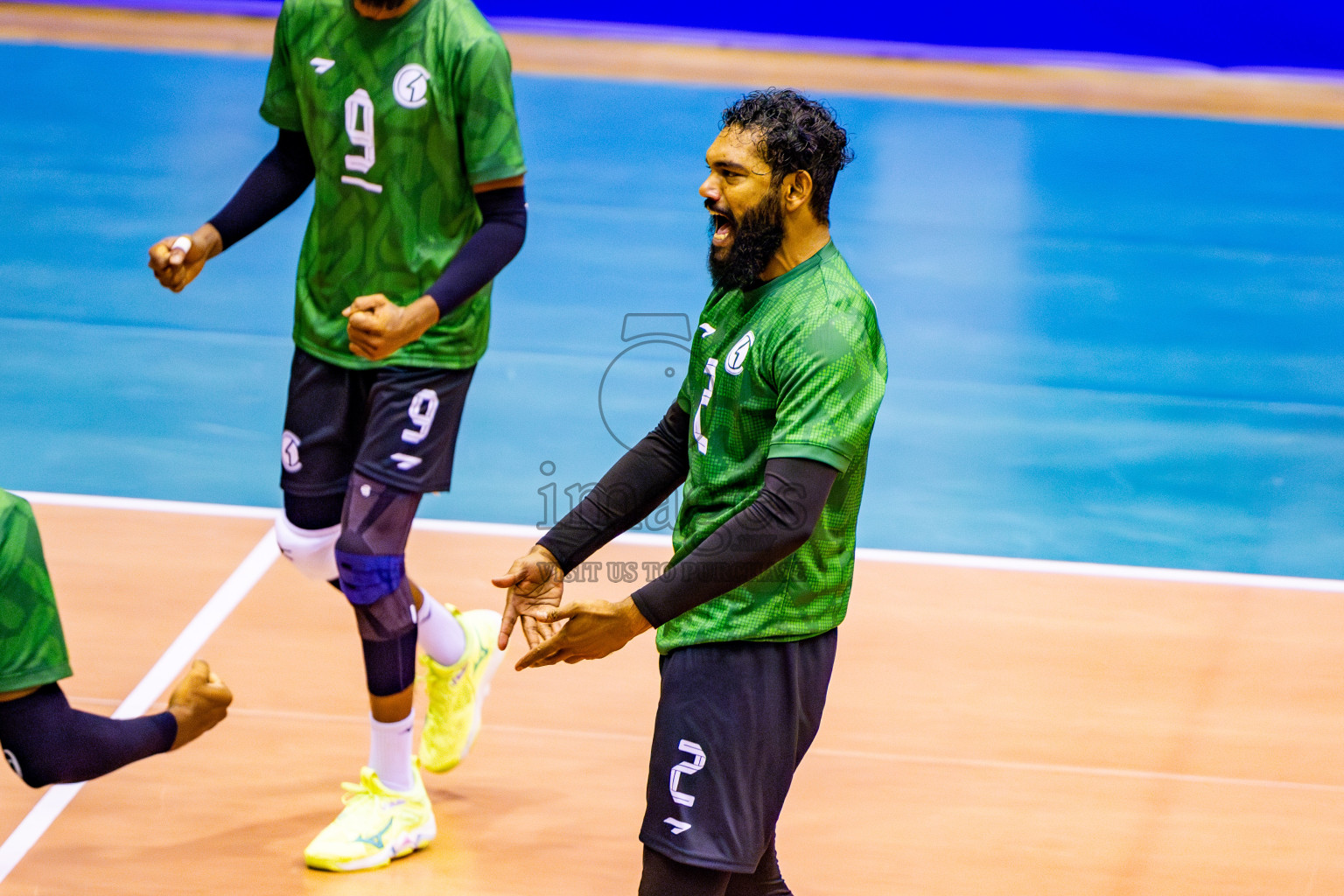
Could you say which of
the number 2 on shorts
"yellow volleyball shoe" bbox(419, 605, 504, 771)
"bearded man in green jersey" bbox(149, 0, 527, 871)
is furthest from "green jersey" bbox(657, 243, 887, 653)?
"yellow volleyball shoe" bbox(419, 605, 504, 771)

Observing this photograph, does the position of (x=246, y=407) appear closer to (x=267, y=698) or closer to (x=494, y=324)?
(x=494, y=324)

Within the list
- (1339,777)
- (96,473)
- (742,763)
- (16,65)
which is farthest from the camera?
(16,65)

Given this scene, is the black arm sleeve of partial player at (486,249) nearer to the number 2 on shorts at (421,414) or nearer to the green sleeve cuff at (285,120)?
the number 2 on shorts at (421,414)

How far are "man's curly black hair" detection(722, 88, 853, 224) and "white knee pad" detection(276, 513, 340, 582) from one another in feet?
5.66

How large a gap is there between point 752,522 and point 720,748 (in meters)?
0.50

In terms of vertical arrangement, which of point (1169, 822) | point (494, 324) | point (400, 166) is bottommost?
point (1169, 822)

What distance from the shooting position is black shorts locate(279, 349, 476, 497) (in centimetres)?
378

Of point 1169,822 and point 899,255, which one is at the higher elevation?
point 899,255

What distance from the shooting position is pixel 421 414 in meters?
3.80

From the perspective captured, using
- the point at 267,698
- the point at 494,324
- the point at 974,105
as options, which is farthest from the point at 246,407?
the point at 974,105

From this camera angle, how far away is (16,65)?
12828 mm

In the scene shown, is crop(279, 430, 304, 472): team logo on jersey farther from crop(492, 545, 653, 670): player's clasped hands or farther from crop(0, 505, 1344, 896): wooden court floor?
crop(492, 545, 653, 670): player's clasped hands

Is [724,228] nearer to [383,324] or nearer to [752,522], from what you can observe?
[752,522]

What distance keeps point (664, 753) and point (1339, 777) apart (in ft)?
8.82
